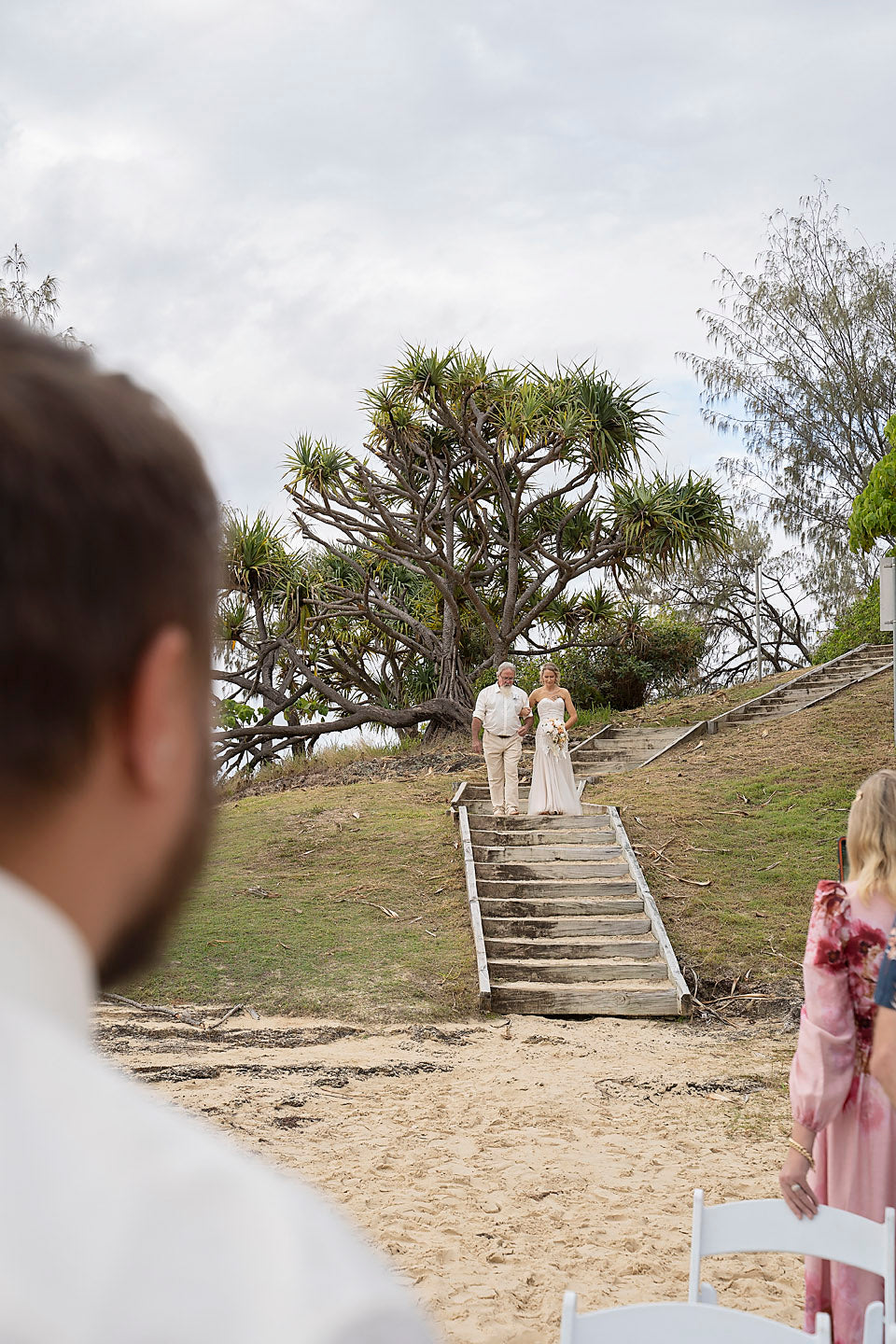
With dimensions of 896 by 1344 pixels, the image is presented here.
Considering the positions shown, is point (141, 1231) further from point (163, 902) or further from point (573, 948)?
point (573, 948)

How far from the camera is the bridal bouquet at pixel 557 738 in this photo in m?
13.4

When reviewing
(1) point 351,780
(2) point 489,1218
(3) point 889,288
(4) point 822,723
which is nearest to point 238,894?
(1) point 351,780

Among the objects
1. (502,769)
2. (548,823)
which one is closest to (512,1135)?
(548,823)

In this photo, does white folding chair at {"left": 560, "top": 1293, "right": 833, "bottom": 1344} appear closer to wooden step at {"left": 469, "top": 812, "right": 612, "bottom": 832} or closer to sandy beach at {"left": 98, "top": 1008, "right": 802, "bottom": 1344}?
sandy beach at {"left": 98, "top": 1008, "right": 802, "bottom": 1344}

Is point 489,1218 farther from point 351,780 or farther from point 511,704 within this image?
point 351,780

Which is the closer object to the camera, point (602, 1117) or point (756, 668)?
point (602, 1117)

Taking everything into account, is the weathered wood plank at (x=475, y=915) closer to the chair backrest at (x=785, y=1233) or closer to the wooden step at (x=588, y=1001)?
the wooden step at (x=588, y=1001)

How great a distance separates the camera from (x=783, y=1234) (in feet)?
9.40

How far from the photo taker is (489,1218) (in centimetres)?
553

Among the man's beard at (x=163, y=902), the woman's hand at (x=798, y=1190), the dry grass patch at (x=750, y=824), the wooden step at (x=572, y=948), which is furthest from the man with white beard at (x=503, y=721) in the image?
the man's beard at (x=163, y=902)

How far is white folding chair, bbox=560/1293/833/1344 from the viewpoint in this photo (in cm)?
228

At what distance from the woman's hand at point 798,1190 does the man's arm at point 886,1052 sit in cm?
39

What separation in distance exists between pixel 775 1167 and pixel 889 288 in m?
30.7

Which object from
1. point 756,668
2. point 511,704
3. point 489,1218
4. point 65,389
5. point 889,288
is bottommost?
point 489,1218
